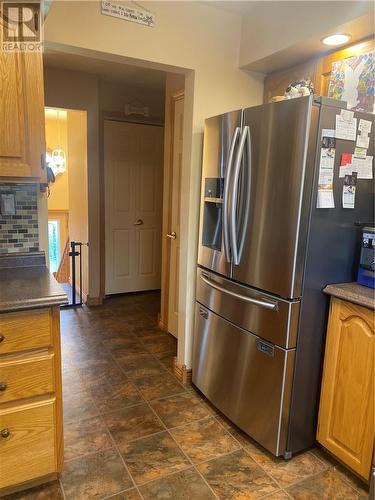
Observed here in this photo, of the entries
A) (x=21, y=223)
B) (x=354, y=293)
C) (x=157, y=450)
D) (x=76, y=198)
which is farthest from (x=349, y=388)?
(x=76, y=198)

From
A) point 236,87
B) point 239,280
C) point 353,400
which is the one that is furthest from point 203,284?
point 236,87

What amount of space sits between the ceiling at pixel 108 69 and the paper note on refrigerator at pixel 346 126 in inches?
82.2

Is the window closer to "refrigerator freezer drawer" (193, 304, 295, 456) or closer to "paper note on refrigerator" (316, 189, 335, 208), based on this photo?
"refrigerator freezer drawer" (193, 304, 295, 456)

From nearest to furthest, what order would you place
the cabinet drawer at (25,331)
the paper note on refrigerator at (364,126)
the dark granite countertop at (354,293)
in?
Answer: the cabinet drawer at (25,331), the dark granite countertop at (354,293), the paper note on refrigerator at (364,126)

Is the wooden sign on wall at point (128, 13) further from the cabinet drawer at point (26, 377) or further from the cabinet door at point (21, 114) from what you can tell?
the cabinet drawer at point (26, 377)

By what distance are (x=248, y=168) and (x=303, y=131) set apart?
35 cm

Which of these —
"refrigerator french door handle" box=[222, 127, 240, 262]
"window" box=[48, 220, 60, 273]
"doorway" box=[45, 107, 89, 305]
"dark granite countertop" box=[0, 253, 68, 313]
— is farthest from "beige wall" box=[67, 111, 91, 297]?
"window" box=[48, 220, 60, 273]

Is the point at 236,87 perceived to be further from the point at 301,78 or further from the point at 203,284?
the point at 203,284

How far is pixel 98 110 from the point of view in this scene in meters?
3.86

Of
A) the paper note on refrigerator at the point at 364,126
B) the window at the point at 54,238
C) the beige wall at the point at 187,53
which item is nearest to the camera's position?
the paper note on refrigerator at the point at 364,126

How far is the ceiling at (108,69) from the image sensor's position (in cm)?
324

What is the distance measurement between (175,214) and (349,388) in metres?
1.94

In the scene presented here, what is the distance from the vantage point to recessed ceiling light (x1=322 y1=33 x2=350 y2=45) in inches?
72.7

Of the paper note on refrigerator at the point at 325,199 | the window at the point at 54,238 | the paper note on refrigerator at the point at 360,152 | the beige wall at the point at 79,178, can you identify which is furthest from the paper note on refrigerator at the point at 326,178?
the window at the point at 54,238
